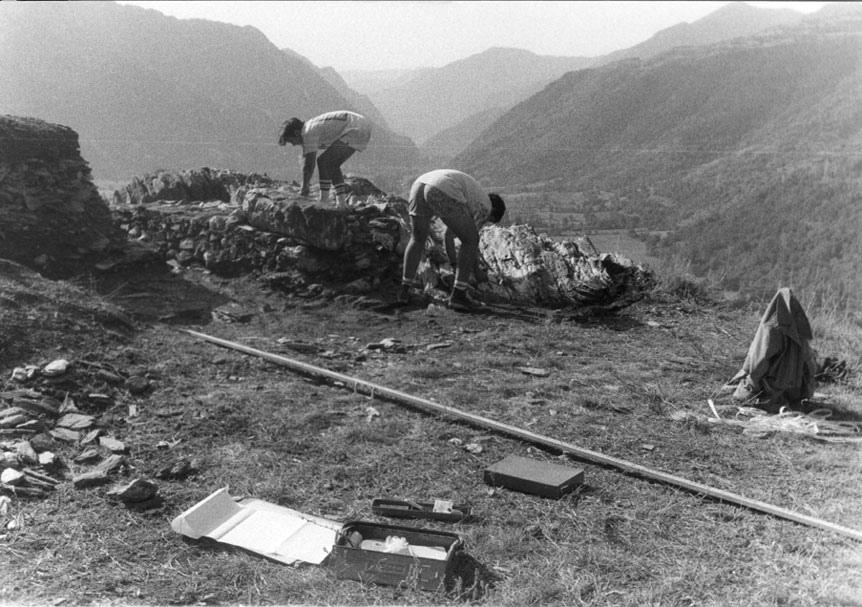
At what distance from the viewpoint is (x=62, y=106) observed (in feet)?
43.5

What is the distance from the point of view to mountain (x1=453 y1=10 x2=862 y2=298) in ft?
48.4

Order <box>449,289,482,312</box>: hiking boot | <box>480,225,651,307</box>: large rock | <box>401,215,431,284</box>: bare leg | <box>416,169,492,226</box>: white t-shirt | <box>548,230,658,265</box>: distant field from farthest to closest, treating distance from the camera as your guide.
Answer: <box>548,230,658,265</box>: distant field, <box>480,225,651,307</box>: large rock, <box>449,289,482,312</box>: hiking boot, <box>401,215,431,284</box>: bare leg, <box>416,169,492,226</box>: white t-shirt

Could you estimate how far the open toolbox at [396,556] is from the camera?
2541mm

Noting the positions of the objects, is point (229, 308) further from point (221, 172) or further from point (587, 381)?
point (221, 172)

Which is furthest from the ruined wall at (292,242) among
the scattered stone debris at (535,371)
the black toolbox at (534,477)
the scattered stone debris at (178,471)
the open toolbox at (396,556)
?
the open toolbox at (396,556)

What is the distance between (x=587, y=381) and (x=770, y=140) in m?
19.1

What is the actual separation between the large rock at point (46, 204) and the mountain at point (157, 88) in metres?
0.71

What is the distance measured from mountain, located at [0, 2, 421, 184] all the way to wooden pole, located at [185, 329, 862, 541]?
387cm

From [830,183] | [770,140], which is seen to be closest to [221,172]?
[830,183]

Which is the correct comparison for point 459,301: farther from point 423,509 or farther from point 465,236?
point 423,509

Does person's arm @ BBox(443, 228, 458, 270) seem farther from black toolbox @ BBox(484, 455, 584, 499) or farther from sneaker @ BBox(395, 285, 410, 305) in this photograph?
black toolbox @ BBox(484, 455, 584, 499)

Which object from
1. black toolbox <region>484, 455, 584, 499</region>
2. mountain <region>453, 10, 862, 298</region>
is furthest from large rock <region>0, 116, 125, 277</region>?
mountain <region>453, 10, 862, 298</region>

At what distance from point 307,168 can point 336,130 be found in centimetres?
82

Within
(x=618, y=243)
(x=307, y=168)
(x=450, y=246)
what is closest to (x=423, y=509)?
(x=450, y=246)
